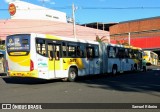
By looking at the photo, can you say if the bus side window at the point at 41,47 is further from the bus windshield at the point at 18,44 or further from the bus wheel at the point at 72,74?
the bus wheel at the point at 72,74

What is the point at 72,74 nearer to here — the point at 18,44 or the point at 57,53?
the point at 57,53

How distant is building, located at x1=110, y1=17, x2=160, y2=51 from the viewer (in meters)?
93.3

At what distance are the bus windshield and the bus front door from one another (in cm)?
147

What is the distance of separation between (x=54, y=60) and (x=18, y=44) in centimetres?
229

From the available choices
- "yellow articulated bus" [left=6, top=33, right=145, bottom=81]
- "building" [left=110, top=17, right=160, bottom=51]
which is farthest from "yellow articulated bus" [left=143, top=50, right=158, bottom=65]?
"yellow articulated bus" [left=6, top=33, right=145, bottom=81]

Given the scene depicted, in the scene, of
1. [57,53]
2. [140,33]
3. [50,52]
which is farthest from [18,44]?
[140,33]

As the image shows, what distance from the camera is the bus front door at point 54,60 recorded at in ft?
67.6

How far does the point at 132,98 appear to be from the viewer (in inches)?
555

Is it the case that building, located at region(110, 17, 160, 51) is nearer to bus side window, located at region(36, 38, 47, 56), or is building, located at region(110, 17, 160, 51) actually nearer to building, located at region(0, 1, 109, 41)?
building, located at region(0, 1, 109, 41)

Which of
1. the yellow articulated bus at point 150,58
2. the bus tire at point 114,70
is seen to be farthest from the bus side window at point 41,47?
the yellow articulated bus at point 150,58

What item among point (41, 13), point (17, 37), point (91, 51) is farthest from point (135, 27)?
point (17, 37)

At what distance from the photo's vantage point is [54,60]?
2098cm

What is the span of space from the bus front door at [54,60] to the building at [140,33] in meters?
70.3

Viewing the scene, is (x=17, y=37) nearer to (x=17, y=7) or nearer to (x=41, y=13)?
(x=17, y=7)
